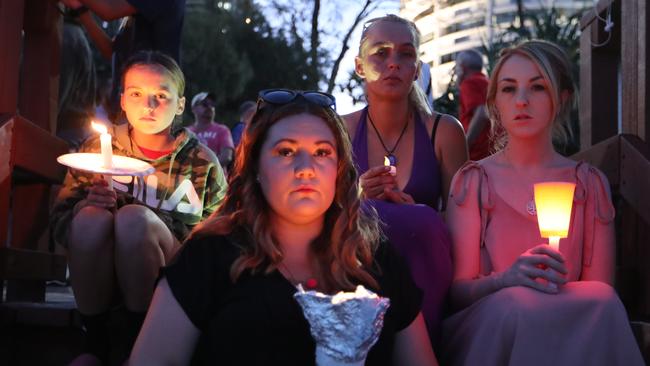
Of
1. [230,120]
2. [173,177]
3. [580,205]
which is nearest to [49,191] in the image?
[173,177]

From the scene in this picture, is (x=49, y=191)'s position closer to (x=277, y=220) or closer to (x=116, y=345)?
(x=116, y=345)

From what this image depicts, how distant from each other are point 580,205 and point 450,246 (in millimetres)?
502

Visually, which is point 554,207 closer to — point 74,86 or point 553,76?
point 553,76

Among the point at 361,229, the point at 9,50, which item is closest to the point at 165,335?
the point at 361,229

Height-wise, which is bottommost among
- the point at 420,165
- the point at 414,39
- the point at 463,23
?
the point at 420,165

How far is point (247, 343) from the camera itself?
2.26 m

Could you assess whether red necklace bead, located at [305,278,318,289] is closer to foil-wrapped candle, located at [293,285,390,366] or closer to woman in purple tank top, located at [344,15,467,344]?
foil-wrapped candle, located at [293,285,390,366]

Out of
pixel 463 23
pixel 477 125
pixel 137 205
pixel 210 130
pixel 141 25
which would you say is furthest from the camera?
pixel 463 23

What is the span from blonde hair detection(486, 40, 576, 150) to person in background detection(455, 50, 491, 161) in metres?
1.93

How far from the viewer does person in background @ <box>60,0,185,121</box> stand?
14.6ft

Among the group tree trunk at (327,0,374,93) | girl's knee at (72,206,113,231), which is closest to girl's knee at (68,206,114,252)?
girl's knee at (72,206,113,231)

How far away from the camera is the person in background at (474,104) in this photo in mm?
5859

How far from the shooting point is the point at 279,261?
2428 mm

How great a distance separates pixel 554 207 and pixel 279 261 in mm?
858
